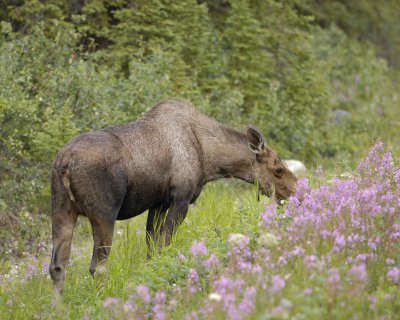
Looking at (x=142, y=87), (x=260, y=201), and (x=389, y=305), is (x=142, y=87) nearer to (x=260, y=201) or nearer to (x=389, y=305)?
(x=260, y=201)

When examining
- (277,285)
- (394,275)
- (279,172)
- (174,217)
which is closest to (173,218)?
(174,217)

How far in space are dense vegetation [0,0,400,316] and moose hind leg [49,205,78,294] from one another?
2374 millimetres

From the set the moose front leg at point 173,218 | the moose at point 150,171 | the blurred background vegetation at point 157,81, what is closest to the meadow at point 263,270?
the moose front leg at point 173,218

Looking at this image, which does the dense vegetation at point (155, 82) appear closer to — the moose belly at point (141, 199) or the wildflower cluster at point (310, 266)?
the moose belly at point (141, 199)

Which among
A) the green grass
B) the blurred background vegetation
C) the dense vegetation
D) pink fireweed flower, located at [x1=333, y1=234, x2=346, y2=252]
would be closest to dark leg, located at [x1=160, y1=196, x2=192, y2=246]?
the green grass

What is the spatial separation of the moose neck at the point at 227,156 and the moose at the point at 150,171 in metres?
0.01

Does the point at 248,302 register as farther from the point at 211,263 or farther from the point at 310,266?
the point at 211,263

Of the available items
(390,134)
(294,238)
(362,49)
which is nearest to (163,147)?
(294,238)

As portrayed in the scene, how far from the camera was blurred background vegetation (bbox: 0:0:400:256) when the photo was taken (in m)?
11.8

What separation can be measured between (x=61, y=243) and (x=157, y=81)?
7.25 meters

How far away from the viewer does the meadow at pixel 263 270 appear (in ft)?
16.6

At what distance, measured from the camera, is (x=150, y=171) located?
28.0ft

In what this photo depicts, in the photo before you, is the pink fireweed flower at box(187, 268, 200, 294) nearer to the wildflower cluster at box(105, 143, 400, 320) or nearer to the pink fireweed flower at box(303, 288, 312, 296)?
the wildflower cluster at box(105, 143, 400, 320)

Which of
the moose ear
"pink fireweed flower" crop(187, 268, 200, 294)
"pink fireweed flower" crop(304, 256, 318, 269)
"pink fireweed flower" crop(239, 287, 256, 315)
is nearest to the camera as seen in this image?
"pink fireweed flower" crop(239, 287, 256, 315)
